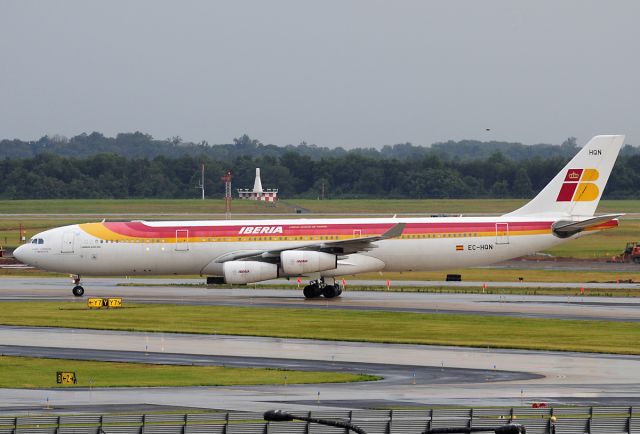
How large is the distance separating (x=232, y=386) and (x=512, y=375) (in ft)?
31.4

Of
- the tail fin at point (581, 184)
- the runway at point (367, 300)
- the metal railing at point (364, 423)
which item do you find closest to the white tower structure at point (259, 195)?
the runway at point (367, 300)

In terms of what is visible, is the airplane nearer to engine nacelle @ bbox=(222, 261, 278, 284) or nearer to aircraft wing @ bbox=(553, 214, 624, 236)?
aircraft wing @ bbox=(553, 214, 624, 236)

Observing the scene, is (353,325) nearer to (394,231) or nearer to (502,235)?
(394,231)

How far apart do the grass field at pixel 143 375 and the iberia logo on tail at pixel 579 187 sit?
109 feet

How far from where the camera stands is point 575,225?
217 ft

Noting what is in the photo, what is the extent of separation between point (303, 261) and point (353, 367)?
24.0 m

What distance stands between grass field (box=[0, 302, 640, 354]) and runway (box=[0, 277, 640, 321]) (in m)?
2.53

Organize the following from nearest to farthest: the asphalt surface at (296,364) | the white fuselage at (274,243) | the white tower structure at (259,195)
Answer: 1. the asphalt surface at (296,364)
2. the white fuselage at (274,243)
3. the white tower structure at (259,195)

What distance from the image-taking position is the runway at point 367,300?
58.1m

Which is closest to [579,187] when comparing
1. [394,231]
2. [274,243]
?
[394,231]

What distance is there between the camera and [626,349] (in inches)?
1761

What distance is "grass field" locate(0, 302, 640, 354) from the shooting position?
47.5m

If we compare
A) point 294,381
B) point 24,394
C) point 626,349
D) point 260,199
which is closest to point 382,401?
point 294,381

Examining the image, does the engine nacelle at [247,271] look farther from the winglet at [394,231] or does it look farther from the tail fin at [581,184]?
the tail fin at [581,184]
